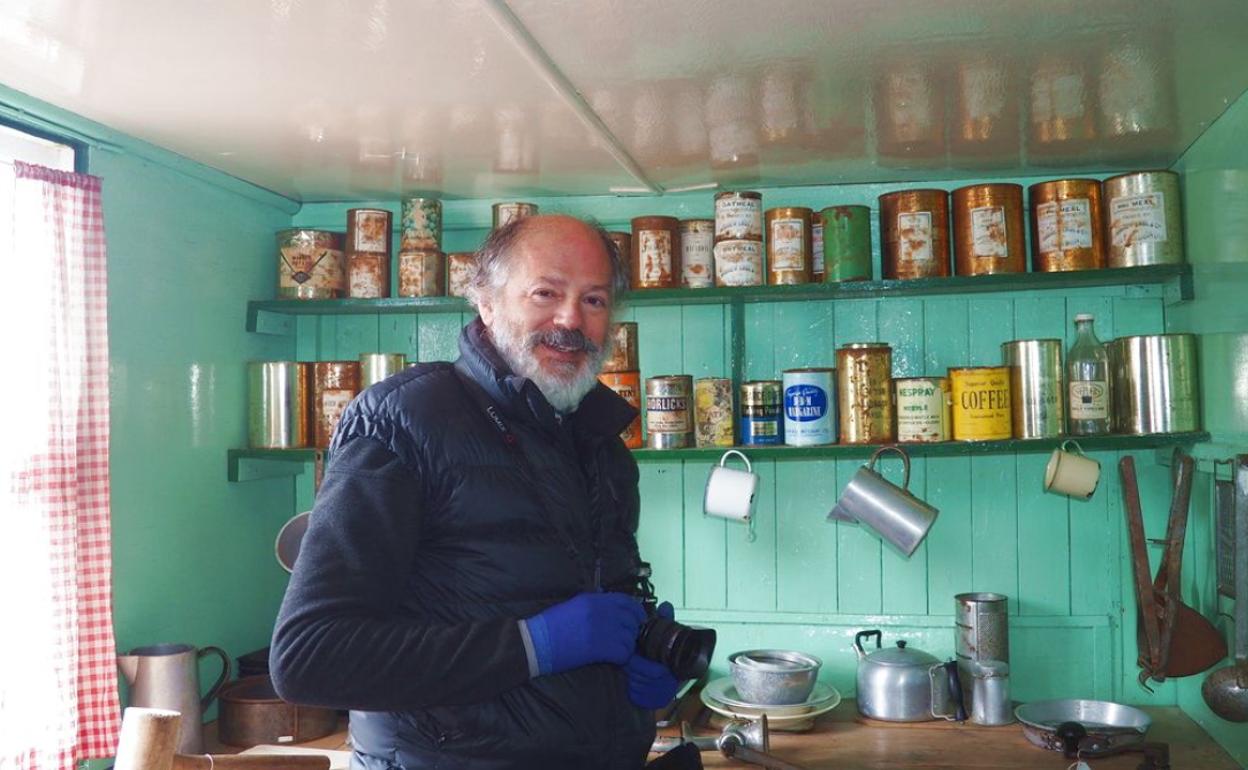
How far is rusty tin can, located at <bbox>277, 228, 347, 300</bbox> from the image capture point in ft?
6.80

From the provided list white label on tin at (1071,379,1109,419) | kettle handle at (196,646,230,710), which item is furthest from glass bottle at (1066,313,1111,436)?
kettle handle at (196,646,230,710)

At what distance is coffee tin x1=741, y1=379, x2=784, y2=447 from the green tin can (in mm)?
228

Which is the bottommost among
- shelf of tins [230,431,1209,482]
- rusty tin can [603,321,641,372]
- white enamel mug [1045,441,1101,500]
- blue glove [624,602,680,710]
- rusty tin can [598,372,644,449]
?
blue glove [624,602,680,710]

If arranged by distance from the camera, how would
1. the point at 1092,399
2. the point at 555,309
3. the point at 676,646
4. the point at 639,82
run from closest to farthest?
the point at 676,646
the point at 555,309
the point at 639,82
the point at 1092,399

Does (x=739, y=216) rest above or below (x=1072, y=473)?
above

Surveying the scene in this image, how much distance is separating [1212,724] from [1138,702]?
0.70 feet

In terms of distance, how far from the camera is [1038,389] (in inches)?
71.8

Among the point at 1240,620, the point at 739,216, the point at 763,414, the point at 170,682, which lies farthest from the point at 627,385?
the point at 1240,620

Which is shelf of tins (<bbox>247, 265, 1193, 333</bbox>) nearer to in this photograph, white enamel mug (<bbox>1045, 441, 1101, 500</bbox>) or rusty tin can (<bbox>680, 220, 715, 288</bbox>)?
rusty tin can (<bbox>680, 220, 715, 288</bbox>)

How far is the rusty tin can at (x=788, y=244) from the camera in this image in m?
1.89

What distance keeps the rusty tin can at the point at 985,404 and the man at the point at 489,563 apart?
78 cm

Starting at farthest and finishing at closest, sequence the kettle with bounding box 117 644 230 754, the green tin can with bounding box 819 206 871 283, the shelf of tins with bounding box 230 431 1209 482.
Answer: the green tin can with bounding box 819 206 871 283 < the shelf of tins with bounding box 230 431 1209 482 < the kettle with bounding box 117 644 230 754

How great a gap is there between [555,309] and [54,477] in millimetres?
812

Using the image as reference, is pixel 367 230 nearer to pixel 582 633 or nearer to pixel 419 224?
pixel 419 224
